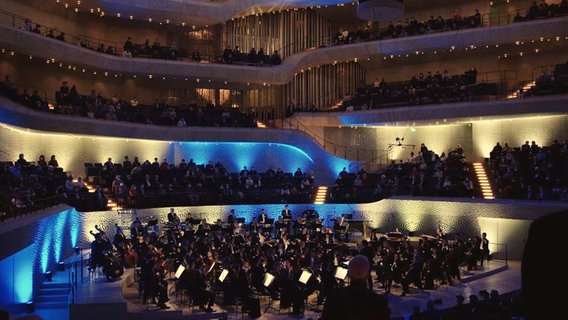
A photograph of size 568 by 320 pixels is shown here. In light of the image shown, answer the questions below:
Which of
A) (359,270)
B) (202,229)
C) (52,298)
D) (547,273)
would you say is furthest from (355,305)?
(202,229)

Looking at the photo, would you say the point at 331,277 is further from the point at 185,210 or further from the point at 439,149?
the point at 439,149

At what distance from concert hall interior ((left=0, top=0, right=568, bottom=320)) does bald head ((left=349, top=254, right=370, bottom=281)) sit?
32.4 feet

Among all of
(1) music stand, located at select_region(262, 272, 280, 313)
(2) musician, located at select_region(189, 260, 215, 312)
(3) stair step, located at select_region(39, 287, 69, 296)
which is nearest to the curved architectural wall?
(3) stair step, located at select_region(39, 287, 69, 296)

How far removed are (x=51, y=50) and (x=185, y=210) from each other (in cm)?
919

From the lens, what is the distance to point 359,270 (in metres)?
2.80

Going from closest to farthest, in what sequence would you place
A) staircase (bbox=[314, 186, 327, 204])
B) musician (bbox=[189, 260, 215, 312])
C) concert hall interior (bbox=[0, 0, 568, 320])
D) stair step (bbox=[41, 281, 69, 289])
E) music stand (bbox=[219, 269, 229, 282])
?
music stand (bbox=[219, 269, 229, 282]) → musician (bbox=[189, 260, 215, 312]) → concert hall interior (bbox=[0, 0, 568, 320]) → stair step (bbox=[41, 281, 69, 289]) → staircase (bbox=[314, 186, 327, 204])

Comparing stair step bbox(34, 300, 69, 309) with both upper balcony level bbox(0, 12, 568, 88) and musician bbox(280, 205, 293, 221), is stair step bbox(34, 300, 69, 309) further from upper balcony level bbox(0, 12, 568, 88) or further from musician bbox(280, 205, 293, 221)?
upper balcony level bbox(0, 12, 568, 88)

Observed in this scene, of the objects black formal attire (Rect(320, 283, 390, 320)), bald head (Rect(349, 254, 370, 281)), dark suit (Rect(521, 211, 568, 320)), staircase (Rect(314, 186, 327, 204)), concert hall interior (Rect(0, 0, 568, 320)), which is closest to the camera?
dark suit (Rect(521, 211, 568, 320))

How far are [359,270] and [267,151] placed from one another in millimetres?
33109

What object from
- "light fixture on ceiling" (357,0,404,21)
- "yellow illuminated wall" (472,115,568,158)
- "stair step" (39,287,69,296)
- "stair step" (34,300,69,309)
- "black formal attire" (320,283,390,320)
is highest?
"light fixture on ceiling" (357,0,404,21)

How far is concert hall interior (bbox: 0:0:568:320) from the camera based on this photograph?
17.4m

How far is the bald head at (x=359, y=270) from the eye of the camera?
2764mm

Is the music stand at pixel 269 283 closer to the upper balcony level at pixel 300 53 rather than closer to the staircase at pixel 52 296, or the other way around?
the staircase at pixel 52 296

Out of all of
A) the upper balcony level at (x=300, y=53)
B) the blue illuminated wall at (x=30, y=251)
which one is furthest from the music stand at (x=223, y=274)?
the upper balcony level at (x=300, y=53)
